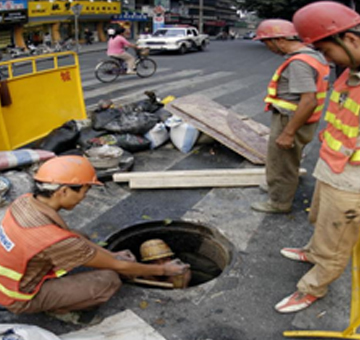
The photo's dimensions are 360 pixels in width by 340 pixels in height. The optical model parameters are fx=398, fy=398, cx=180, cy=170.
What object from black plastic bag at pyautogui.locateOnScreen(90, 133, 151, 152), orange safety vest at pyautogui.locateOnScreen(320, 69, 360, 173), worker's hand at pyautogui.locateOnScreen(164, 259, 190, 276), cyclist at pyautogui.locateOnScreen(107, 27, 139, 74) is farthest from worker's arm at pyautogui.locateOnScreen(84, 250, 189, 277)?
cyclist at pyautogui.locateOnScreen(107, 27, 139, 74)

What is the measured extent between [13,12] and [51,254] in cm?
3034

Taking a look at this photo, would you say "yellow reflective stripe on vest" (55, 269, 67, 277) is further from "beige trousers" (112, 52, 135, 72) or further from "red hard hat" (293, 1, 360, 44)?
"beige trousers" (112, 52, 135, 72)

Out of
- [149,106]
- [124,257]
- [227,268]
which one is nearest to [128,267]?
[124,257]

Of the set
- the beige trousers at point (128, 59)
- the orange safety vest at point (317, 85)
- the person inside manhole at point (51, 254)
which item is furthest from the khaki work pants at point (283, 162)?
the beige trousers at point (128, 59)

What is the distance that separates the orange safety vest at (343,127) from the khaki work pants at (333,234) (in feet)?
0.67

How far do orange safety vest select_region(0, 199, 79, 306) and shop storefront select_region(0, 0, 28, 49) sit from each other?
29.1 m

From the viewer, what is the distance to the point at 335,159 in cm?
260

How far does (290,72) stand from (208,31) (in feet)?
233

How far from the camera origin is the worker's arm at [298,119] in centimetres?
344

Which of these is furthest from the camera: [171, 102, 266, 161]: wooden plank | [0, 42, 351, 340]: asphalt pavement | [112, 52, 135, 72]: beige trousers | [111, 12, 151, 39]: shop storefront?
[111, 12, 151, 39]: shop storefront

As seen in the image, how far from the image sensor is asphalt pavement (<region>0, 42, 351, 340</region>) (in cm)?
283

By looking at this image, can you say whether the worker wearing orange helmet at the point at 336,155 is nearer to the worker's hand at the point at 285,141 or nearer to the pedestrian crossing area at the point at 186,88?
the worker's hand at the point at 285,141

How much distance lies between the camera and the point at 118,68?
1266 centimetres

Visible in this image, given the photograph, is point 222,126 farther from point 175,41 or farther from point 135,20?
point 135,20
